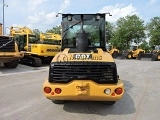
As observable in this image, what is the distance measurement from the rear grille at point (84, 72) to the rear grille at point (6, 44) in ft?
30.8

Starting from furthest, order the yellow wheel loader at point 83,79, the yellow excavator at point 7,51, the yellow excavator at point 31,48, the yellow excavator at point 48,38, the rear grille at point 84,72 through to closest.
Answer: the yellow excavator at point 48,38 < the yellow excavator at point 31,48 < the yellow excavator at point 7,51 < the rear grille at point 84,72 < the yellow wheel loader at point 83,79

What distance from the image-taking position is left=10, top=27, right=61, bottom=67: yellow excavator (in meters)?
17.6

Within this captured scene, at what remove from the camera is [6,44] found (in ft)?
47.2

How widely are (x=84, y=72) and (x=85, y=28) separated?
2.03m

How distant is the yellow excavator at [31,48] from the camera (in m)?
17.6

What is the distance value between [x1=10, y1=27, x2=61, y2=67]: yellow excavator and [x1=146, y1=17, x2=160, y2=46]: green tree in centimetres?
3711

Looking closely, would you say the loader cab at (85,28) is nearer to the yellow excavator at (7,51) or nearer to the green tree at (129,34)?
the yellow excavator at (7,51)

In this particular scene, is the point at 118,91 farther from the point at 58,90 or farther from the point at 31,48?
the point at 31,48

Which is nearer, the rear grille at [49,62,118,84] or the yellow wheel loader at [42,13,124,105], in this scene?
the yellow wheel loader at [42,13,124,105]

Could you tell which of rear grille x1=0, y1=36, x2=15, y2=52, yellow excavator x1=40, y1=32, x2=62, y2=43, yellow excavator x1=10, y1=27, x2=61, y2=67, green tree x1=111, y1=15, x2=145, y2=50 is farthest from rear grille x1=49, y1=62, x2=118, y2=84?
green tree x1=111, y1=15, x2=145, y2=50

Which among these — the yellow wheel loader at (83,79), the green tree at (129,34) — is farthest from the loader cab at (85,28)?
the green tree at (129,34)

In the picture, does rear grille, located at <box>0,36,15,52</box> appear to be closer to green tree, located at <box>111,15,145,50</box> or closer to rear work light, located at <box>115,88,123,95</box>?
rear work light, located at <box>115,88,123,95</box>

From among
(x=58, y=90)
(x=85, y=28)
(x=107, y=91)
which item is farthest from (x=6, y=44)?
(x=107, y=91)

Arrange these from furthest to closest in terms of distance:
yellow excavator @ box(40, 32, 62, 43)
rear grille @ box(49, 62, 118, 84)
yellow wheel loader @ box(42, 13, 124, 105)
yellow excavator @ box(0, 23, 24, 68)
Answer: yellow excavator @ box(40, 32, 62, 43) < yellow excavator @ box(0, 23, 24, 68) < rear grille @ box(49, 62, 118, 84) < yellow wheel loader @ box(42, 13, 124, 105)
